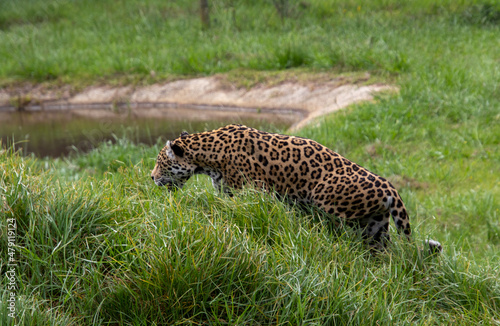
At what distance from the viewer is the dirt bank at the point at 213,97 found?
12.9 metres

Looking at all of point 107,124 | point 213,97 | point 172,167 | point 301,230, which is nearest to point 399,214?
point 301,230

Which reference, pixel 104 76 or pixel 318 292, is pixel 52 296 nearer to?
pixel 318 292

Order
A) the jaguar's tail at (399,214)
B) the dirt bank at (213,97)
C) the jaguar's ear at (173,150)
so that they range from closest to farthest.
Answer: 1. the jaguar's tail at (399,214)
2. the jaguar's ear at (173,150)
3. the dirt bank at (213,97)

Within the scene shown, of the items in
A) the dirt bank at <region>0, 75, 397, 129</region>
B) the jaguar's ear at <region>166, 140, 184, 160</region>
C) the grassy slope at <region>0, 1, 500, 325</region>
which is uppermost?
the jaguar's ear at <region>166, 140, 184, 160</region>

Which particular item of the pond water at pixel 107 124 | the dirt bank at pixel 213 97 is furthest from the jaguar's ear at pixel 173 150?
the dirt bank at pixel 213 97

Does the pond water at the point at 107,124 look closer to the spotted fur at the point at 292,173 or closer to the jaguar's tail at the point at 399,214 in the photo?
the spotted fur at the point at 292,173

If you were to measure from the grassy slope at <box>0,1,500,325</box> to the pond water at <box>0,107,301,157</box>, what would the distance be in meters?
1.95

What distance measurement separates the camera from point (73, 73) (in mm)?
17109

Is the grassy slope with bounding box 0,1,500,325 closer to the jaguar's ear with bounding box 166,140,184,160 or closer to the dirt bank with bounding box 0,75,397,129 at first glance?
the jaguar's ear with bounding box 166,140,184,160

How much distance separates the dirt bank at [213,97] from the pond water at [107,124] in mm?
184

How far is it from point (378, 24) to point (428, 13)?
2.26 meters

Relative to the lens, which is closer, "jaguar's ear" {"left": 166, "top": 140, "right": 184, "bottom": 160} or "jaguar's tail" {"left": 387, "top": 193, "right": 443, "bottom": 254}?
"jaguar's tail" {"left": 387, "top": 193, "right": 443, "bottom": 254}

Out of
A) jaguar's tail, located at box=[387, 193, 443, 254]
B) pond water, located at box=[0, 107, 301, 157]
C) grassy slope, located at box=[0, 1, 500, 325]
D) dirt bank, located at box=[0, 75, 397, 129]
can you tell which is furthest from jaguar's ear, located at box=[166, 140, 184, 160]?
dirt bank, located at box=[0, 75, 397, 129]

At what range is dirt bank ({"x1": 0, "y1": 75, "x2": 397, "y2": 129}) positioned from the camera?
12867 millimetres
